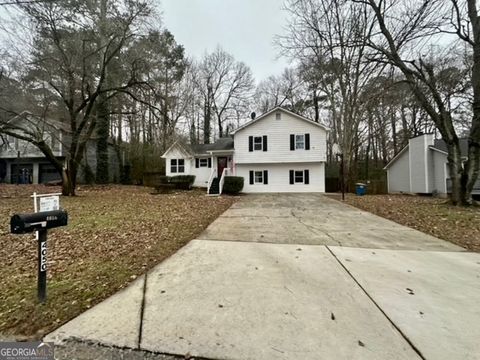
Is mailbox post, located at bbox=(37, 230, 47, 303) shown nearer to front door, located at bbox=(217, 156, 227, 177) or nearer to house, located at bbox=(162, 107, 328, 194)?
house, located at bbox=(162, 107, 328, 194)

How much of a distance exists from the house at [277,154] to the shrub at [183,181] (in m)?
2.13

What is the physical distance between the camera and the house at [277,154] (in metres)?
18.9

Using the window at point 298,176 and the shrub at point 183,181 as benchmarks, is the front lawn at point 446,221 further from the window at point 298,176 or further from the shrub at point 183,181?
the shrub at point 183,181

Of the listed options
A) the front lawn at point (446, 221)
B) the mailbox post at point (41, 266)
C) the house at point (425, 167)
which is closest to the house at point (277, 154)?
the house at point (425, 167)

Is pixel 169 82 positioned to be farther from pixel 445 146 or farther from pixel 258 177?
pixel 445 146

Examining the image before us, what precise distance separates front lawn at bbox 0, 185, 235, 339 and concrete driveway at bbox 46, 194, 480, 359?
0.33 metres

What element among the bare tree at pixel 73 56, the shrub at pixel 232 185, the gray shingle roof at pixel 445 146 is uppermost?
the bare tree at pixel 73 56

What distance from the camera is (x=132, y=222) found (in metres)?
7.45

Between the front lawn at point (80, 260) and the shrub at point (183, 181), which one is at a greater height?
the shrub at point (183, 181)

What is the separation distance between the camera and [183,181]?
21.0 metres

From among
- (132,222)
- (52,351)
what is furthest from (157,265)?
(132,222)

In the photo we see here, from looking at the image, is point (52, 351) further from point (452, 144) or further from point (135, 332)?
point (452, 144)

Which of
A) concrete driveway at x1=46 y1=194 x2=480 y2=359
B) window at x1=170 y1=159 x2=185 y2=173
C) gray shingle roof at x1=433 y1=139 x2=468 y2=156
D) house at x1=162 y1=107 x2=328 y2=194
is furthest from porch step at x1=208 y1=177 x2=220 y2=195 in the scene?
gray shingle roof at x1=433 y1=139 x2=468 y2=156

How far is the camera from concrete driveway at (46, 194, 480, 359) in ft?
6.94
